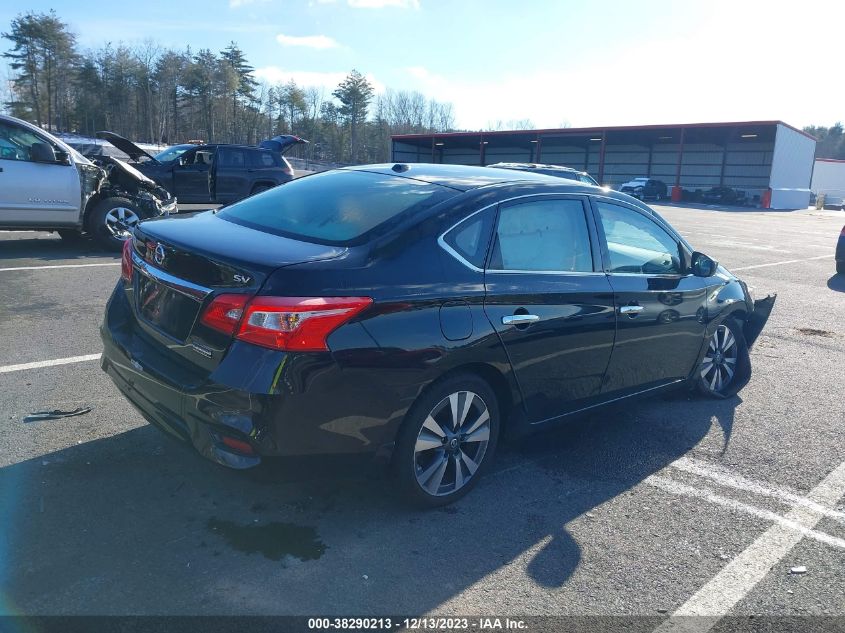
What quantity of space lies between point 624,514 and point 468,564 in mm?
991

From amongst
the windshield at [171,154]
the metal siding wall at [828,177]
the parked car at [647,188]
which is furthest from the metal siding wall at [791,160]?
the windshield at [171,154]

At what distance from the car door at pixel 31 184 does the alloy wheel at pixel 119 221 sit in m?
0.53

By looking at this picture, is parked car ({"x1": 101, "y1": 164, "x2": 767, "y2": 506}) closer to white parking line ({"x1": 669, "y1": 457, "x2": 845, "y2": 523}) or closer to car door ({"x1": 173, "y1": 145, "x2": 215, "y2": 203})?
white parking line ({"x1": 669, "y1": 457, "x2": 845, "y2": 523})

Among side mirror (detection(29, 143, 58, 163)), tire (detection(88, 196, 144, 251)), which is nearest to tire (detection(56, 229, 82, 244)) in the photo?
tire (detection(88, 196, 144, 251))

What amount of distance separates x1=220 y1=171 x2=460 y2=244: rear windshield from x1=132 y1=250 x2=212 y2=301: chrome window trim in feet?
1.76

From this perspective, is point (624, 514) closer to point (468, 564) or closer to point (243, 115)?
point (468, 564)

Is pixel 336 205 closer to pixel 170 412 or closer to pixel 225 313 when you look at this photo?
pixel 225 313

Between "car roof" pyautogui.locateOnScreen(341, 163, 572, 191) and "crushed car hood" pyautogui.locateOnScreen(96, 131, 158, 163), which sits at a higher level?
"crushed car hood" pyautogui.locateOnScreen(96, 131, 158, 163)

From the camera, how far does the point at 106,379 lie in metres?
4.87

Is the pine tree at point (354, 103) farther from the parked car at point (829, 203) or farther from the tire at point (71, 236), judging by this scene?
the tire at point (71, 236)

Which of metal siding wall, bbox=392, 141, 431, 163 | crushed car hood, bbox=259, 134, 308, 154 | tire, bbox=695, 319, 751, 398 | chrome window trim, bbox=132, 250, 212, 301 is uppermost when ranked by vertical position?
metal siding wall, bbox=392, 141, 431, 163

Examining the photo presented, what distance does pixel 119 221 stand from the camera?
1028cm

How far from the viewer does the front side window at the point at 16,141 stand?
9.10 m

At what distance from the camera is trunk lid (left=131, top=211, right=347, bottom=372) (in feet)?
9.50
